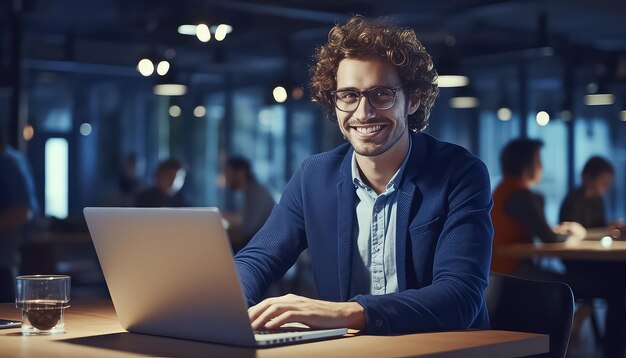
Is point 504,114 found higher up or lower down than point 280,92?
lower down

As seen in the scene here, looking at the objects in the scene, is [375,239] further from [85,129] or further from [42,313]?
[85,129]

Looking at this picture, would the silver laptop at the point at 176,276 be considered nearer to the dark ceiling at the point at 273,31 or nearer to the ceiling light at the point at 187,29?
the ceiling light at the point at 187,29

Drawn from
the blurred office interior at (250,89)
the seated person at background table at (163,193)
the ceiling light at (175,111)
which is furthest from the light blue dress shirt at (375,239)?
the ceiling light at (175,111)

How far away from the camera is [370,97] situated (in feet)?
8.01

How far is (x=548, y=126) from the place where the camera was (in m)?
12.5

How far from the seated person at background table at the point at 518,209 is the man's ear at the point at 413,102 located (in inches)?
137

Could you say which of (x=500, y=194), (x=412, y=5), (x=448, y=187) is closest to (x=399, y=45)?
(x=448, y=187)

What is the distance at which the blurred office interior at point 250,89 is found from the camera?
33.5 feet

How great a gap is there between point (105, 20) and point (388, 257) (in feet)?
32.7

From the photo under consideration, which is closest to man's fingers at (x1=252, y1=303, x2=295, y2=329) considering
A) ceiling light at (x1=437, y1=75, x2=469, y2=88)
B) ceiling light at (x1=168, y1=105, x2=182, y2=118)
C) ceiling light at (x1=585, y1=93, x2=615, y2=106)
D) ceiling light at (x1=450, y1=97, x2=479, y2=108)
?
ceiling light at (x1=437, y1=75, x2=469, y2=88)

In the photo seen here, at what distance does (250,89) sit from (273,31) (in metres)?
3.21

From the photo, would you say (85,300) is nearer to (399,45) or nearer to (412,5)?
(399,45)

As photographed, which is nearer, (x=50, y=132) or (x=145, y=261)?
(x=145, y=261)

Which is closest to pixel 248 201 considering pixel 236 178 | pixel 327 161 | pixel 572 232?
pixel 236 178
